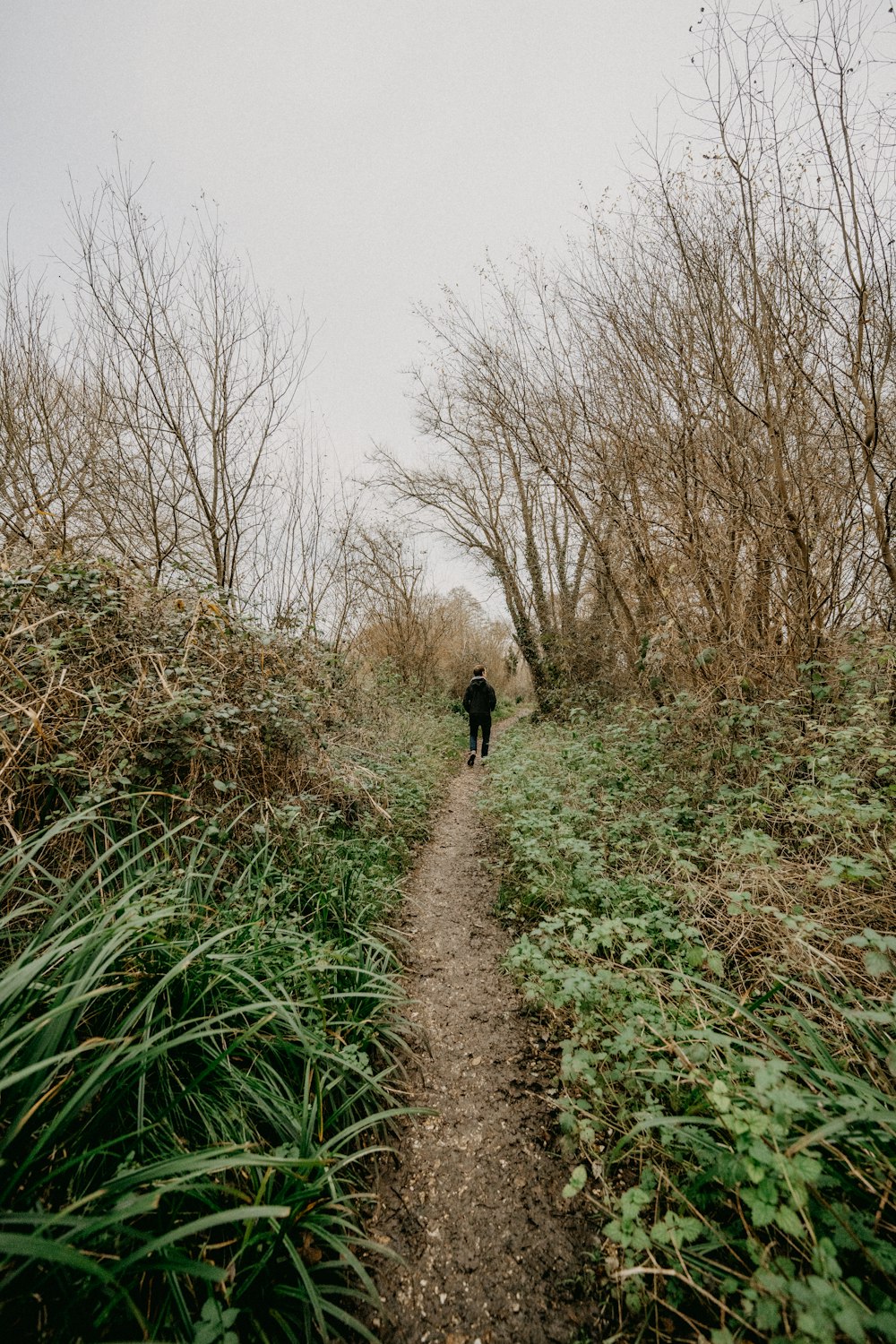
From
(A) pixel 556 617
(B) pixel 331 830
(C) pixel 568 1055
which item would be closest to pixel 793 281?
(C) pixel 568 1055

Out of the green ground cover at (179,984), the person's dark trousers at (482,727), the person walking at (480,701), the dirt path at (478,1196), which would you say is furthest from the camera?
the person's dark trousers at (482,727)

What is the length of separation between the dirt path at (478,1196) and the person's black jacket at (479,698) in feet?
20.6

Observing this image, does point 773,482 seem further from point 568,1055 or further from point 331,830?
point 331,830

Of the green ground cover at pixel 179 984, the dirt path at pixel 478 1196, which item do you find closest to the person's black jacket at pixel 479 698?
the green ground cover at pixel 179 984

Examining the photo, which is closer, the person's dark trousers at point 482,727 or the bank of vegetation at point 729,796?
the bank of vegetation at point 729,796

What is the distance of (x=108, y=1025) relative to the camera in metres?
1.77

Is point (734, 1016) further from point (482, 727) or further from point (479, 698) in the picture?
point (482, 727)

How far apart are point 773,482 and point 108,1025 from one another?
19.5 feet

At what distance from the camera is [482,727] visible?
9547 mm

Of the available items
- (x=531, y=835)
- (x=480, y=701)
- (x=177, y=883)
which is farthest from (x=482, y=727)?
(x=177, y=883)

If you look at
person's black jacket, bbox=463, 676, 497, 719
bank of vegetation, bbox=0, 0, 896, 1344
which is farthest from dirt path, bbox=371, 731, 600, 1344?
person's black jacket, bbox=463, 676, 497, 719

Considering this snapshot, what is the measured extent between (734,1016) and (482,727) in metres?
7.58

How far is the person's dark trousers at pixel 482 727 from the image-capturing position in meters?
9.38

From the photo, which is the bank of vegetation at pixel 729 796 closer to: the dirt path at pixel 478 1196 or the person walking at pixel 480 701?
the dirt path at pixel 478 1196
